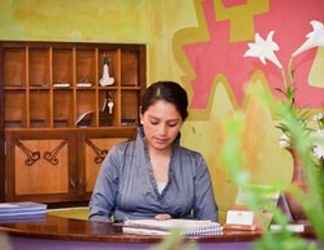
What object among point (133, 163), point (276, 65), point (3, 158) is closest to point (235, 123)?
point (133, 163)

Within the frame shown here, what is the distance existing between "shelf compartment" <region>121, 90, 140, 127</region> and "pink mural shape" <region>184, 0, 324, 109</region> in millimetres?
735

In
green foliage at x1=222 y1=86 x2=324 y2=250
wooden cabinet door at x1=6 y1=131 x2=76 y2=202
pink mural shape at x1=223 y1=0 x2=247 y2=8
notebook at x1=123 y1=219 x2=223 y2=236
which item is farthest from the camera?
wooden cabinet door at x1=6 y1=131 x2=76 y2=202

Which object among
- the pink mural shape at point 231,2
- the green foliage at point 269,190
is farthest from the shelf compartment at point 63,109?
the green foliage at point 269,190

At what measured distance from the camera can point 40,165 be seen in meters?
6.10

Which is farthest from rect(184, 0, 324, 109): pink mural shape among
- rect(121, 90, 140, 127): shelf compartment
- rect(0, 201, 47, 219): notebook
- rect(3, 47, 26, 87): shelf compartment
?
rect(0, 201, 47, 219): notebook

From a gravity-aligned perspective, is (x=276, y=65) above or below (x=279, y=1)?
below


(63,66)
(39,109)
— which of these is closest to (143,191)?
(39,109)

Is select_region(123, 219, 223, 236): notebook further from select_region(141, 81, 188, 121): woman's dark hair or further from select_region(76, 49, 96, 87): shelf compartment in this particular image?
select_region(76, 49, 96, 87): shelf compartment

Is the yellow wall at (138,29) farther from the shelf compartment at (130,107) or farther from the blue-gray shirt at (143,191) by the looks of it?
the blue-gray shirt at (143,191)

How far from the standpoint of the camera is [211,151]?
564 cm

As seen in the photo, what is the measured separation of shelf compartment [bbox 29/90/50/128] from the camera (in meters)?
6.14

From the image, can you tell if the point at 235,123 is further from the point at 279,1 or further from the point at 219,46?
the point at 219,46

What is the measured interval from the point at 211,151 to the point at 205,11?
1.06 m

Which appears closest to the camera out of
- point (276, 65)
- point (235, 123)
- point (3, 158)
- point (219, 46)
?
point (235, 123)
